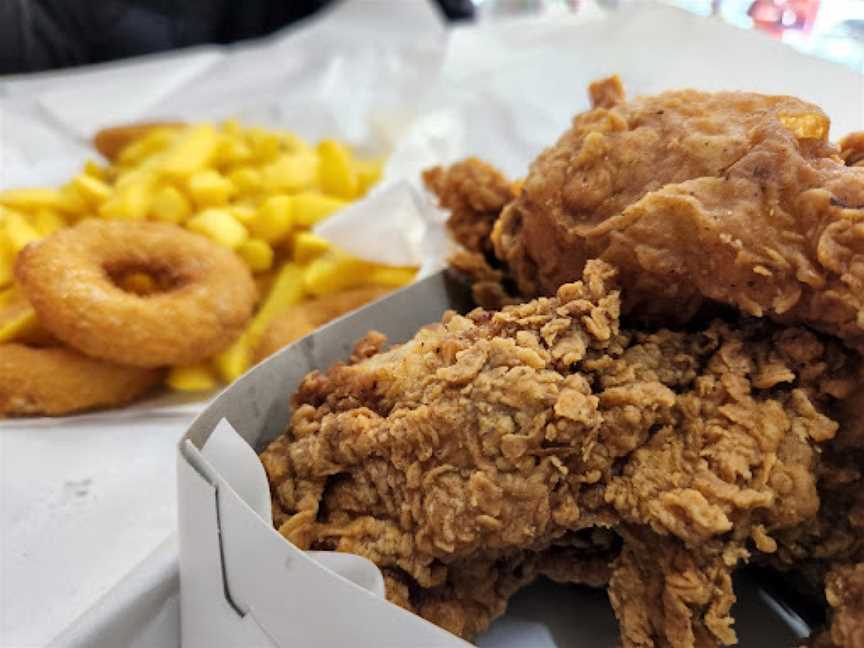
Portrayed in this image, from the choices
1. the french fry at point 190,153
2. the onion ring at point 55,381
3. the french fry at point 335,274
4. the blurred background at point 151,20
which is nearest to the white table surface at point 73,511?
the onion ring at point 55,381

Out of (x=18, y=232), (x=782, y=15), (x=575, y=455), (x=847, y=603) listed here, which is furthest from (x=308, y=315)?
(x=782, y=15)

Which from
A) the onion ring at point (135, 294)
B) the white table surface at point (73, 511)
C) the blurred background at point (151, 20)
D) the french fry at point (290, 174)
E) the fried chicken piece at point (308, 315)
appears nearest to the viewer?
the white table surface at point (73, 511)

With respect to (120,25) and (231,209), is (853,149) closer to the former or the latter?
(231,209)

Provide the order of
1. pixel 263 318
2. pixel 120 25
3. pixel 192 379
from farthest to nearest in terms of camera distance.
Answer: pixel 120 25, pixel 263 318, pixel 192 379

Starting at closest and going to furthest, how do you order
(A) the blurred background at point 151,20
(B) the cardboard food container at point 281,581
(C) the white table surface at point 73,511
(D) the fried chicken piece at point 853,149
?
(B) the cardboard food container at point 281,581, (D) the fried chicken piece at point 853,149, (C) the white table surface at point 73,511, (A) the blurred background at point 151,20

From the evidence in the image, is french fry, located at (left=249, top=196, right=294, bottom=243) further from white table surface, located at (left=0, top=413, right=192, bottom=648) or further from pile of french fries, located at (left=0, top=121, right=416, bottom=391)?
white table surface, located at (left=0, top=413, right=192, bottom=648)

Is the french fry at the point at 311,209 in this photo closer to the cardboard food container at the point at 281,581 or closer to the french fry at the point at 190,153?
the french fry at the point at 190,153
